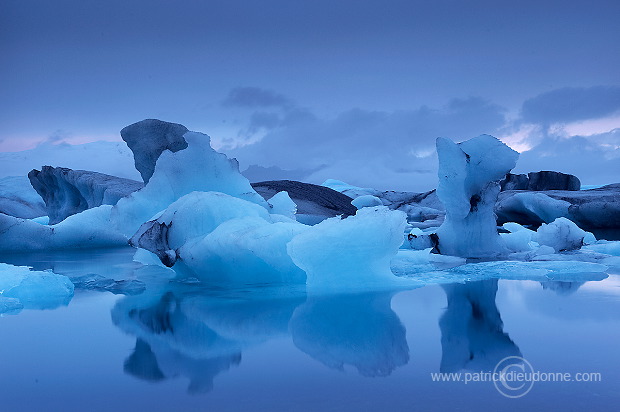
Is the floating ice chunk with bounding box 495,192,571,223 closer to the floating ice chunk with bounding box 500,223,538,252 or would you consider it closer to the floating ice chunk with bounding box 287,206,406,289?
the floating ice chunk with bounding box 500,223,538,252

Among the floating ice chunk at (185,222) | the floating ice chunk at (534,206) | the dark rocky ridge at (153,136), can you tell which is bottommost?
the floating ice chunk at (185,222)

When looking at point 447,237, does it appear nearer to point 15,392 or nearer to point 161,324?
point 161,324

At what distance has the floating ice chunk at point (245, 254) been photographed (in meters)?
3.94

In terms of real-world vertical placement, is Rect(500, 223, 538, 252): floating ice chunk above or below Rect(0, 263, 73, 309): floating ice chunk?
above

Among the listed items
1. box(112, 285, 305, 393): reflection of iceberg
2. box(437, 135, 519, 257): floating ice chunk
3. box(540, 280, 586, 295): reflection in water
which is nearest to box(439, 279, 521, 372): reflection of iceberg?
box(540, 280, 586, 295): reflection in water

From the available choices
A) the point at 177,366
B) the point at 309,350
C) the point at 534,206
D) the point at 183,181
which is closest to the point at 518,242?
the point at 183,181

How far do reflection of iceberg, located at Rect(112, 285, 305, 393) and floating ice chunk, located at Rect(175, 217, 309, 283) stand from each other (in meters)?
0.32

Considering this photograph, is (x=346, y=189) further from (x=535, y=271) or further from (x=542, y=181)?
(x=535, y=271)

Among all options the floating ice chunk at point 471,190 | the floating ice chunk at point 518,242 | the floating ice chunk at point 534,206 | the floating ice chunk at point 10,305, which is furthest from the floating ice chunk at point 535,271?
the floating ice chunk at point 534,206

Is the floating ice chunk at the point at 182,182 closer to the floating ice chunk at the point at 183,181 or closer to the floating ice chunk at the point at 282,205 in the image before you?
the floating ice chunk at the point at 183,181

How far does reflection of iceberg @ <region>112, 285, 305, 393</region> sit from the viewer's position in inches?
75.9

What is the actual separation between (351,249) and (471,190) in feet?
9.74

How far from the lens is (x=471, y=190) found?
20.2 ft

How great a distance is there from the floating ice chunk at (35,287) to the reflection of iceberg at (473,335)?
217 cm
